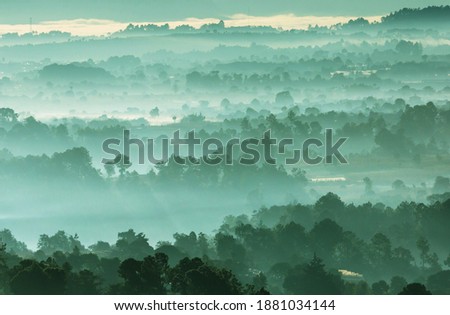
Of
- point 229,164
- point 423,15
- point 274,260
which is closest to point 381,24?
point 423,15

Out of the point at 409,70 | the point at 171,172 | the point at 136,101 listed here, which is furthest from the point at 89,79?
the point at 171,172

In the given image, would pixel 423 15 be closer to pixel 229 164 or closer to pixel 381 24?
pixel 381 24

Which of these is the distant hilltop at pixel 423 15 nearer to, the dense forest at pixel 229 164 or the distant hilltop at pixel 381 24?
the distant hilltop at pixel 381 24

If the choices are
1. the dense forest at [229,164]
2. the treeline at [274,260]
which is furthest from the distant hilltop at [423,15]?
the treeline at [274,260]

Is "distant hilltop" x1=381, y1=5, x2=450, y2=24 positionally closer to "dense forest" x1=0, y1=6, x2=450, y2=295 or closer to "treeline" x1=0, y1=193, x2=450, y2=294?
"dense forest" x1=0, y1=6, x2=450, y2=295

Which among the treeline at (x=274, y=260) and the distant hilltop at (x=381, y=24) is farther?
the distant hilltop at (x=381, y=24)

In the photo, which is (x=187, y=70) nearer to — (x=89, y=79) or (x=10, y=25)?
(x=89, y=79)

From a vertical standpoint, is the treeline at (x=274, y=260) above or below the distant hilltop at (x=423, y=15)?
below

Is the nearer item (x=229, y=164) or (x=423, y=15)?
(x=229, y=164)
